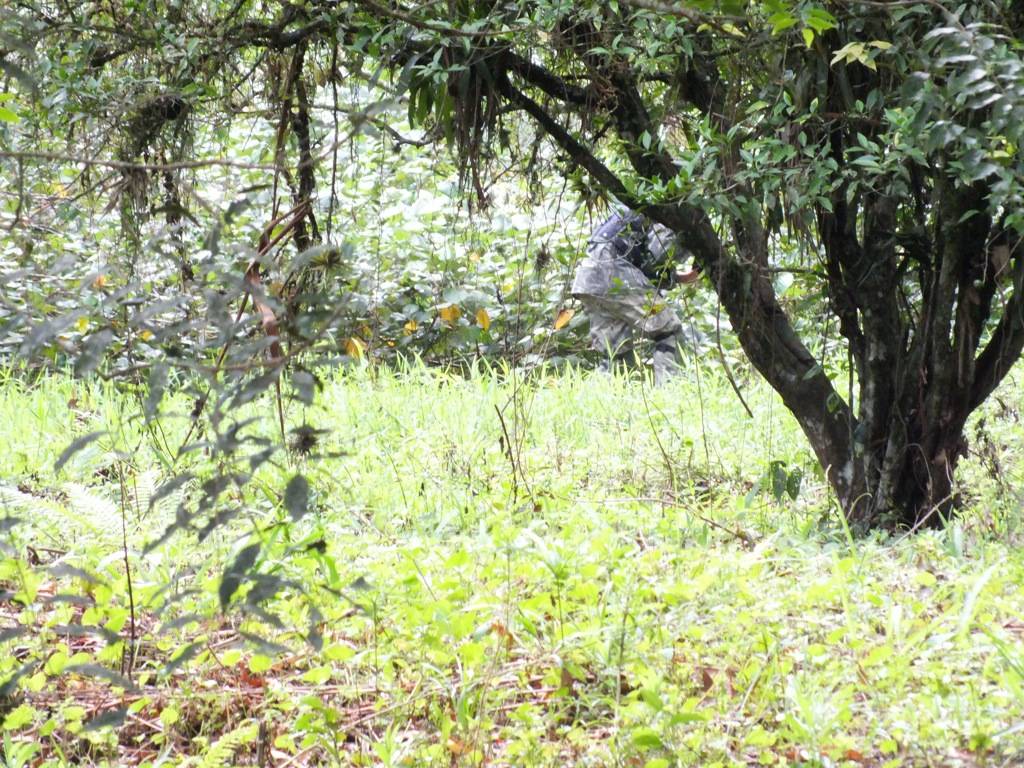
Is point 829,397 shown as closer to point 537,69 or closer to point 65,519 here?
point 537,69

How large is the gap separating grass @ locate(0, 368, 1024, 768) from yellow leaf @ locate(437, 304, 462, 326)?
379cm

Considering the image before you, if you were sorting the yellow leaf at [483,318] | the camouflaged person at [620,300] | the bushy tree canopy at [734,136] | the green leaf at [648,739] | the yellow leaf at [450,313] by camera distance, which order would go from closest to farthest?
the green leaf at [648,739]
the bushy tree canopy at [734,136]
the camouflaged person at [620,300]
the yellow leaf at [450,313]
the yellow leaf at [483,318]

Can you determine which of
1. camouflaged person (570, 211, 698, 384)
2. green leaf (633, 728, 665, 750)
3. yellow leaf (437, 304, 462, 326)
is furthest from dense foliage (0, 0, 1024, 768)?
yellow leaf (437, 304, 462, 326)

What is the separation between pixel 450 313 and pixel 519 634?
5.36 metres

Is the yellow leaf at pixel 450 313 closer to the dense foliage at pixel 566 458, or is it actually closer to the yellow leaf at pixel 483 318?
the yellow leaf at pixel 483 318

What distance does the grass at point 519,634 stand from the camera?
7.60 feet

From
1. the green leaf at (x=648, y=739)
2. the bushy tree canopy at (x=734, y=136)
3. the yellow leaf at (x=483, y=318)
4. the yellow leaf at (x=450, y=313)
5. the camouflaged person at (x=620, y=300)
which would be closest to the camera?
the green leaf at (x=648, y=739)

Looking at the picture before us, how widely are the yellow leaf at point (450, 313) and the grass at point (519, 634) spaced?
12.4 ft

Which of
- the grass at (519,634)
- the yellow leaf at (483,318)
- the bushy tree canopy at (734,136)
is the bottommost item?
the grass at (519,634)

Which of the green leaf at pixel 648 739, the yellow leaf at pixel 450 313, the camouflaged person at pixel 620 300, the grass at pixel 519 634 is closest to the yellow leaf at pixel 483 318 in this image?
the yellow leaf at pixel 450 313

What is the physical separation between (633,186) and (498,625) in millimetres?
1550

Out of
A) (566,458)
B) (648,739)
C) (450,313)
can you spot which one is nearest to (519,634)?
(648,739)

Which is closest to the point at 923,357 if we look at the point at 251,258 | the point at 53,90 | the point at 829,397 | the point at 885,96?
the point at 829,397

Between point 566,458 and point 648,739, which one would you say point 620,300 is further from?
point 648,739
